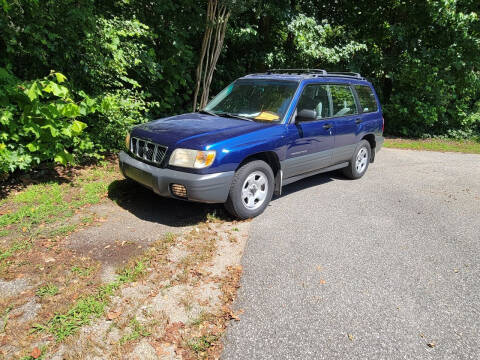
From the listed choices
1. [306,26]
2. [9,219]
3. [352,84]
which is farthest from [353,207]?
[306,26]

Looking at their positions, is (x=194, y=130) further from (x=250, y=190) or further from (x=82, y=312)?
(x=82, y=312)

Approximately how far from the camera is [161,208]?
480cm

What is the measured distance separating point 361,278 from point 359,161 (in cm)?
367

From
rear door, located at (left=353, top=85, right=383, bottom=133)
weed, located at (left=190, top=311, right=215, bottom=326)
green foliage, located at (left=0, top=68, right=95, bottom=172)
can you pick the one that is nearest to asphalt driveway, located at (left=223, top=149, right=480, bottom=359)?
weed, located at (left=190, top=311, right=215, bottom=326)

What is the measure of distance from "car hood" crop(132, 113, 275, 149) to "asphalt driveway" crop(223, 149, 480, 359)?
1194 millimetres

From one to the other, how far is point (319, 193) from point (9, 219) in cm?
433

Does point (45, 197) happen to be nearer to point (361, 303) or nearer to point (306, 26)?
point (361, 303)

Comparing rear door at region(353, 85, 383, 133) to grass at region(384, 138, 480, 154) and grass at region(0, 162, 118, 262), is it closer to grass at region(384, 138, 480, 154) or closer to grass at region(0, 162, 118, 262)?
grass at region(384, 138, 480, 154)

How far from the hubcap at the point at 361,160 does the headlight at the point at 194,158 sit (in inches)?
140

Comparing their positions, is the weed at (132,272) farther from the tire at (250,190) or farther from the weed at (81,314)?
the tire at (250,190)

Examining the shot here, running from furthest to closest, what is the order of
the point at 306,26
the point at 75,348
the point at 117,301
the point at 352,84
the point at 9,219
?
1. the point at 306,26
2. the point at 352,84
3. the point at 9,219
4. the point at 117,301
5. the point at 75,348

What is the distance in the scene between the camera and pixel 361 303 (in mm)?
3025

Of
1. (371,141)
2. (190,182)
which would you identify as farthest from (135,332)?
(371,141)

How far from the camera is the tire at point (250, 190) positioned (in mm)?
4316
